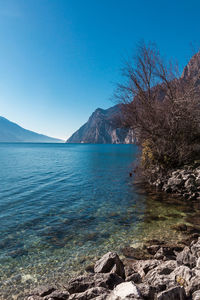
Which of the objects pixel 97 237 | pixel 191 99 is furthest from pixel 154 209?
pixel 191 99

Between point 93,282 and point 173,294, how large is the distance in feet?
7.72

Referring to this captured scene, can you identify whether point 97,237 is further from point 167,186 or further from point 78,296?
point 167,186

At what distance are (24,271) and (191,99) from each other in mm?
18506

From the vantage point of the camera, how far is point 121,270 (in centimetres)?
608

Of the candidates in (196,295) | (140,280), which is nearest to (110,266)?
(140,280)

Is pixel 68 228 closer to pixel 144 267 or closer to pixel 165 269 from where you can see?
pixel 144 267

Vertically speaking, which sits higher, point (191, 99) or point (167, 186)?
point (191, 99)

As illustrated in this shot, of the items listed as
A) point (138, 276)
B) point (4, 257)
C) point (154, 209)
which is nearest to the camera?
point (138, 276)

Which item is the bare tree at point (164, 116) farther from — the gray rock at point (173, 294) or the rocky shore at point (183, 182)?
the gray rock at point (173, 294)

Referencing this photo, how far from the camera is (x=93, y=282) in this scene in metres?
5.24

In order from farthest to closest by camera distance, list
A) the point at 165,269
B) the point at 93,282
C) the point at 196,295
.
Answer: the point at 165,269 → the point at 93,282 → the point at 196,295

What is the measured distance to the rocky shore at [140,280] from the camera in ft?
12.8

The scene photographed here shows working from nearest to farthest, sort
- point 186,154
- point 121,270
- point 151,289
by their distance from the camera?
point 151,289, point 121,270, point 186,154

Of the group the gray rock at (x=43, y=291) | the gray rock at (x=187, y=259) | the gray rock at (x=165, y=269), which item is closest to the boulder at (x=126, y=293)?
the gray rock at (x=165, y=269)
